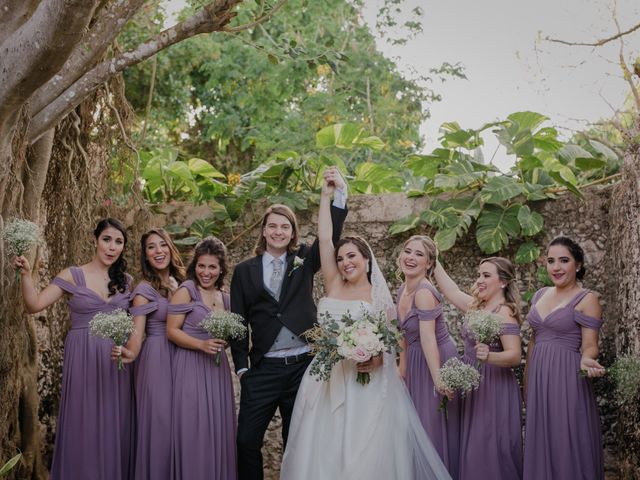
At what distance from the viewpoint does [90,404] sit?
533 cm

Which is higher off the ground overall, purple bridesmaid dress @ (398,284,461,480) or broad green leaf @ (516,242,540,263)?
broad green leaf @ (516,242,540,263)

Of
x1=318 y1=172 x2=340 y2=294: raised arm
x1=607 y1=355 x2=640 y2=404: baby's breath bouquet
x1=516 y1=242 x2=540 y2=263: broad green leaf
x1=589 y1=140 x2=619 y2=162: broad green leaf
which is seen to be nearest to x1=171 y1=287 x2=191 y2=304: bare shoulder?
x1=318 y1=172 x2=340 y2=294: raised arm

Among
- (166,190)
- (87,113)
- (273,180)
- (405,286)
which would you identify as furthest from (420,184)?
(87,113)

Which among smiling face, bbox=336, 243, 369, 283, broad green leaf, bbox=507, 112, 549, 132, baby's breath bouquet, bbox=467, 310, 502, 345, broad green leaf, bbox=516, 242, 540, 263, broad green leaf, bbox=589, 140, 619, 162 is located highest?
broad green leaf, bbox=507, 112, 549, 132

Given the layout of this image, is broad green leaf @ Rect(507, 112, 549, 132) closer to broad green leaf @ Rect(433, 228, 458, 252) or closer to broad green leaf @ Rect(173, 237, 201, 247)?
broad green leaf @ Rect(433, 228, 458, 252)

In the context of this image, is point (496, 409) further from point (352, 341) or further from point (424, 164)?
point (424, 164)

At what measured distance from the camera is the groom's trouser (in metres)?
5.05

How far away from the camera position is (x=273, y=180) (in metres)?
7.21

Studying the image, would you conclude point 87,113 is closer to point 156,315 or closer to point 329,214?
point 156,315

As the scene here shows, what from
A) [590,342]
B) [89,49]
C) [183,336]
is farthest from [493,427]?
[89,49]

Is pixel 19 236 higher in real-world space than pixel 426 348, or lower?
higher

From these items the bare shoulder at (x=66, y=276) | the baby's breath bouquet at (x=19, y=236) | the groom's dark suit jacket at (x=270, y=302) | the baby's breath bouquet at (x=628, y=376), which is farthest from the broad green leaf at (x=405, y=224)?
the baby's breath bouquet at (x=19, y=236)

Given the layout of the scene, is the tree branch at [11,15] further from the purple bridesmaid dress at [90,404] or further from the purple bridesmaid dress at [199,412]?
the purple bridesmaid dress at [199,412]

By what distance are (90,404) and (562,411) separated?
3.16 metres
